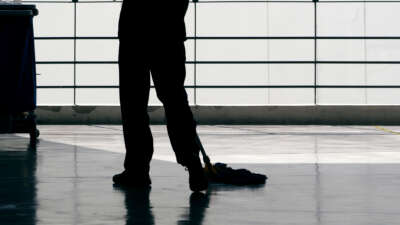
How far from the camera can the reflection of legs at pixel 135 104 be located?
5.72 m

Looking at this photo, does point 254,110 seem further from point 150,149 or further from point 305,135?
point 150,149

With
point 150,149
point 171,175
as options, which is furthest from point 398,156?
point 150,149

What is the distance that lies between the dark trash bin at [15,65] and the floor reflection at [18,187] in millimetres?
833

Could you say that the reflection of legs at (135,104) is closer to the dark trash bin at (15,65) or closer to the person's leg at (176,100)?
the person's leg at (176,100)

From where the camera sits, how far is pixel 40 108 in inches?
685

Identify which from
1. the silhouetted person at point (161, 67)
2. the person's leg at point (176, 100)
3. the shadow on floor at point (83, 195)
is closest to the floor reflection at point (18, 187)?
the shadow on floor at point (83, 195)

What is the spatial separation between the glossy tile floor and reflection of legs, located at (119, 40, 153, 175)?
22 centimetres

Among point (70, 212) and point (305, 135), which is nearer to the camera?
point (70, 212)

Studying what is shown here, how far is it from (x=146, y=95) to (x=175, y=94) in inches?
10.2

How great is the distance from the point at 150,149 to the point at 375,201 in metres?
1.53

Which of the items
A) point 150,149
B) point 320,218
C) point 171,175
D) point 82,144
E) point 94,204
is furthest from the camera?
point 82,144

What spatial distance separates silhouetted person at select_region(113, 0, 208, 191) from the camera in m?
5.60

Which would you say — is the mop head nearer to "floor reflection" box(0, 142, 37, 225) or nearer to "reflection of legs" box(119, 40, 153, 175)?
"reflection of legs" box(119, 40, 153, 175)

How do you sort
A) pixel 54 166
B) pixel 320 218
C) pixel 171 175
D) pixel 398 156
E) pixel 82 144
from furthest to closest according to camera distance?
pixel 82 144, pixel 398 156, pixel 54 166, pixel 171 175, pixel 320 218
